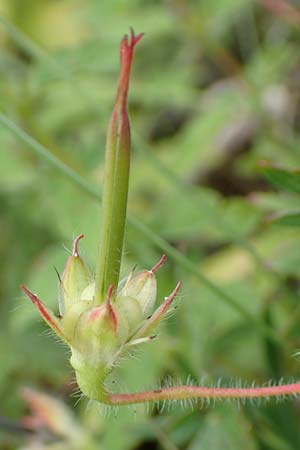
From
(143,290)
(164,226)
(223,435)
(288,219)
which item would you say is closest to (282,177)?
(288,219)

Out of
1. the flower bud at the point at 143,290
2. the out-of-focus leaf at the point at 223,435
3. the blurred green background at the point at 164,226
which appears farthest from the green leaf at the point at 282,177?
the out-of-focus leaf at the point at 223,435

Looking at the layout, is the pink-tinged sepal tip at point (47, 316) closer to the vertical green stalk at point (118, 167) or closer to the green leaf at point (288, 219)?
the vertical green stalk at point (118, 167)

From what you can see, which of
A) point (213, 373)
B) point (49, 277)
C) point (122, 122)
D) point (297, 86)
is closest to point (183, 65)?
point (297, 86)

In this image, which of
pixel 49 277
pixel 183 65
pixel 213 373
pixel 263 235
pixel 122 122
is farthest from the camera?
pixel 183 65

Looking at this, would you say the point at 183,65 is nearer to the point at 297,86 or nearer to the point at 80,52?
A: the point at 297,86

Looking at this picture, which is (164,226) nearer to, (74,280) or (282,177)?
(282,177)

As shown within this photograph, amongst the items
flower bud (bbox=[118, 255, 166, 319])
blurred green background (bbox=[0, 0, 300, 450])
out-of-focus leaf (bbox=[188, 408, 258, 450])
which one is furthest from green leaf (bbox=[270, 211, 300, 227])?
out-of-focus leaf (bbox=[188, 408, 258, 450])
